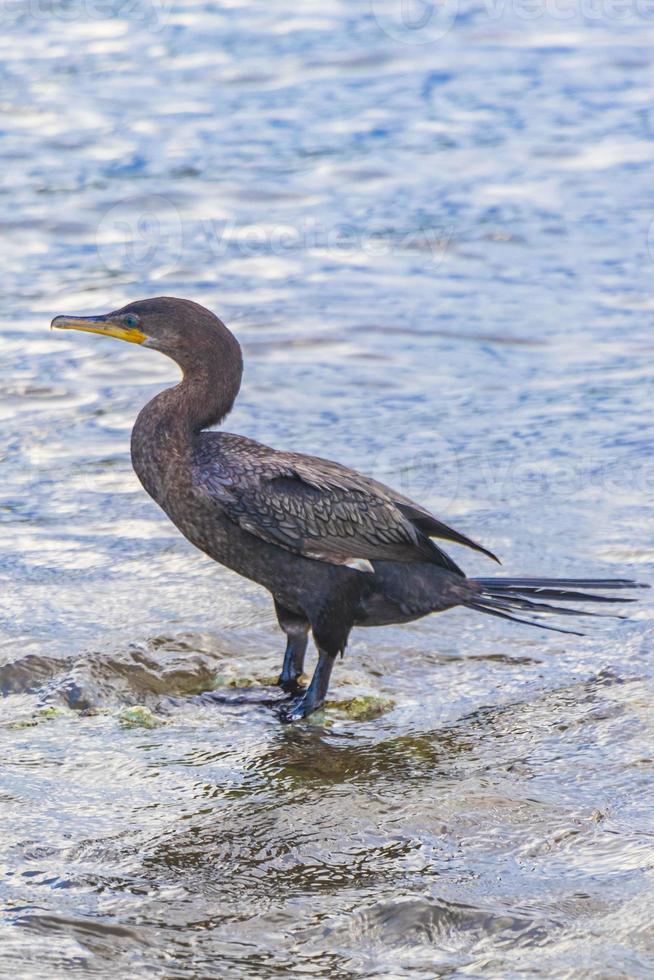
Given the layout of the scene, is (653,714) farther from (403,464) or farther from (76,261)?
(76,261)

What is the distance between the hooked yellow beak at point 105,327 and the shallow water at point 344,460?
3.60 feet

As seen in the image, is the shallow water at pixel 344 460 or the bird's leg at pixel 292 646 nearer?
the shallow water at pixel 344 460

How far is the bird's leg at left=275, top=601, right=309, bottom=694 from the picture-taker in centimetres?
557

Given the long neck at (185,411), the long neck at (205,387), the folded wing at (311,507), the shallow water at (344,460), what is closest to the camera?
the shallow water at (344,460)

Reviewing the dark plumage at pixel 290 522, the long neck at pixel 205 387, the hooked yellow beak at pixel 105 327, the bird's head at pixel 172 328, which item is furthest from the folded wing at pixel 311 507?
the hooked yellow beak at pixel 105 327

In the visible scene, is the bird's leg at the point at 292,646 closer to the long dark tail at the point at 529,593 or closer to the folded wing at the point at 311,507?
the folded wing at the point at 311,507

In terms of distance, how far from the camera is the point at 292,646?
5.61 metres

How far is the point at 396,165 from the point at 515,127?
5.35ft

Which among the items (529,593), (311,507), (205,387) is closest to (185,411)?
(205,387)

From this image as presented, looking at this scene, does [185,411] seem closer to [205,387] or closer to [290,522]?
[205,387]

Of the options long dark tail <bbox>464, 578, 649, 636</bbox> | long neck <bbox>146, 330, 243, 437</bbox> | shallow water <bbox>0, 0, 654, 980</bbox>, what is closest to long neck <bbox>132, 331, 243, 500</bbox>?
long neck <bbox>146, 330, 243, 437</bbox>

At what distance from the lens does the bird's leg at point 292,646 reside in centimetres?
557

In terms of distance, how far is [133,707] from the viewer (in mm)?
5219

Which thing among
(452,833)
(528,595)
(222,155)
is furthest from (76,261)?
(452,833)
